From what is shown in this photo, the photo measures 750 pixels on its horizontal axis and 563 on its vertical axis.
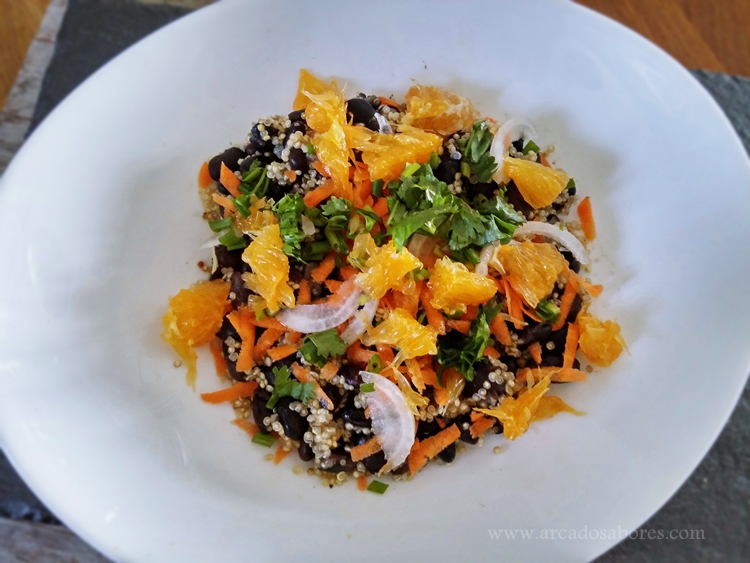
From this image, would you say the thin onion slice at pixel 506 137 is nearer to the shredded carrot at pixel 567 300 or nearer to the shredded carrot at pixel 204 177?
the shredded carrot at pixel 567 300

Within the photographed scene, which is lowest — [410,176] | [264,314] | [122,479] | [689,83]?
[122,479]

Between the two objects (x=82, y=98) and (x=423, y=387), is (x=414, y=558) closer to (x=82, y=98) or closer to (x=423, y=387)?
(x=423, y=387)

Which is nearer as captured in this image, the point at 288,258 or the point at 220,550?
the point at 220,550

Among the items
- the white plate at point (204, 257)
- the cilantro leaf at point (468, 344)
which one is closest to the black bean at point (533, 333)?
the cilantro leaf at point (468, 344)

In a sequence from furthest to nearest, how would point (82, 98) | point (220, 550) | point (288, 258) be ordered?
point (82, 98)
point (288, 258)
point (220, 550)

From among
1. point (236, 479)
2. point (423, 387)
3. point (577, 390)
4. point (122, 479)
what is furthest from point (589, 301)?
point (122, 479)

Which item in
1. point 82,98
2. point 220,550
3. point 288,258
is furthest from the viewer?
point 82,98

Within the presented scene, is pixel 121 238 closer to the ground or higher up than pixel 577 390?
closer to the ground
